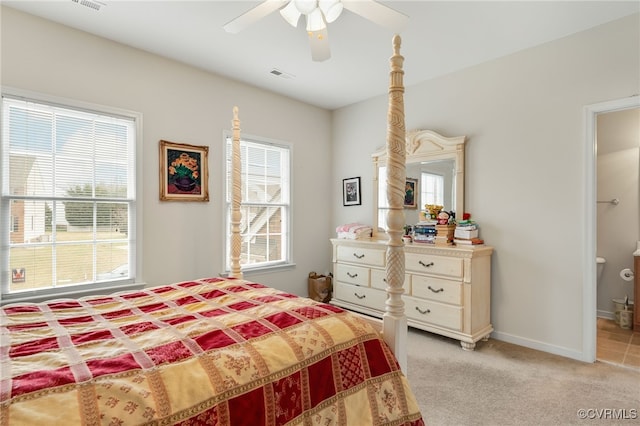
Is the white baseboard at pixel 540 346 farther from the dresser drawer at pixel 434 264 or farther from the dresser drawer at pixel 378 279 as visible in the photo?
the dresser drawer at pixel 378 279

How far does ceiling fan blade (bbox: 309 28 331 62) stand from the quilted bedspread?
5.55ft

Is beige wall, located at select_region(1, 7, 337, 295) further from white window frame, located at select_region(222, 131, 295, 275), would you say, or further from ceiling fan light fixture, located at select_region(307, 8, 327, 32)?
ceiling fan light fixture, located at select_region(307, 8, 327, 32)

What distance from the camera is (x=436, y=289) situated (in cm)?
322

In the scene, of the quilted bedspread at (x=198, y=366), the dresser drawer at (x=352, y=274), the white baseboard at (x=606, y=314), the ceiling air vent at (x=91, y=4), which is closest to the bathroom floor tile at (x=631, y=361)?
the white baseboard at (x=606, y=314)

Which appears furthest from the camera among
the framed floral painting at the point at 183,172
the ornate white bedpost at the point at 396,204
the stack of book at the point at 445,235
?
the stack of book at the point at 445,235

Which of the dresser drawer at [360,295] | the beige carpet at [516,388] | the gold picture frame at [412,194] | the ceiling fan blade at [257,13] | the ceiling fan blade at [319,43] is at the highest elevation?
the ceiling fan blade at [257,13]

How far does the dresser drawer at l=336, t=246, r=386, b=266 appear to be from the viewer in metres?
3.77

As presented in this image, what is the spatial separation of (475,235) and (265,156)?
101 inches

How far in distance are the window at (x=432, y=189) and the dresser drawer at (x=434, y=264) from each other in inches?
28.0

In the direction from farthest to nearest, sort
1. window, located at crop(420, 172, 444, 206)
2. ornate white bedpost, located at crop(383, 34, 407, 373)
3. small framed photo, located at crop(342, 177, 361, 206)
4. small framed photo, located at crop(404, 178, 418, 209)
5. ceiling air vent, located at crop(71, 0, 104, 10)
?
small framed photo, located at crop(342, 177, 361, 206) < small framed photo, located at crop(404, 178, 418, 209) < window, located at crop(420, 172, 444, 206) < ceiling air vent, located at crop(71, 0, 104, 10) < ornate white bedpost, located at crop(383, 34, 407, 373)

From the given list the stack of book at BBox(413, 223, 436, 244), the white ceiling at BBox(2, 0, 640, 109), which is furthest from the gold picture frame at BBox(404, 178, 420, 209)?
the white ceiling at BBox(2, 0, 640, 109)

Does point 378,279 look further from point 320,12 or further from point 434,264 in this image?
point 320,12

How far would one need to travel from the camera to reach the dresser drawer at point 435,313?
10.1 feet

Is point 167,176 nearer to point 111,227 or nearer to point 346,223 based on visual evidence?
point 111,227
